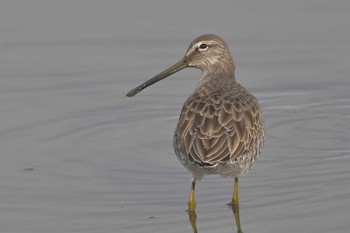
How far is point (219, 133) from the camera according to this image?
7.98 meters

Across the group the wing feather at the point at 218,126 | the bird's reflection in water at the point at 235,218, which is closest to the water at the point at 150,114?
the bird's reflection in water at the point at 235,218

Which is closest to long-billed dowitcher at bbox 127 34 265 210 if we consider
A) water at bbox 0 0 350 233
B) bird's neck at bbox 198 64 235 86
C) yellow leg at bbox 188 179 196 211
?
yellow leg at bbox 188 179 196 211

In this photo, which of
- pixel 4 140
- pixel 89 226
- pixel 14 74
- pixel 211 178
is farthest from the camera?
pixel 14 74

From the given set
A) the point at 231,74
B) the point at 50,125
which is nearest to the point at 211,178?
the point at 231,74

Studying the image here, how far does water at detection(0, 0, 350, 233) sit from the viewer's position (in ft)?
26.3

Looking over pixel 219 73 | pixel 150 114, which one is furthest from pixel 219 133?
pixel 150 114

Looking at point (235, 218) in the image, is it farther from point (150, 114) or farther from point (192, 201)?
point (150, 114)

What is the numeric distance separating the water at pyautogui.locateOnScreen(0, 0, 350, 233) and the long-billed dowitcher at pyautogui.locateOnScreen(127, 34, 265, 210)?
1.04 feet

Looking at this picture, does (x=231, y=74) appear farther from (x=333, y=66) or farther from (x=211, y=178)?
(x=333, y=66)

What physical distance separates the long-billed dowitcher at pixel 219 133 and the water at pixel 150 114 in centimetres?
32

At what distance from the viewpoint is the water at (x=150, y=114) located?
8.02 m

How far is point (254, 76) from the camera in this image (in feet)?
36.0

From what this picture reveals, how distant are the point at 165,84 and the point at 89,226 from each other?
139 inches

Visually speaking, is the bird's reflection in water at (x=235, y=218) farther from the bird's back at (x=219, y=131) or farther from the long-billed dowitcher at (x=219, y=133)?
the bird's back at (x=219, y=131)
